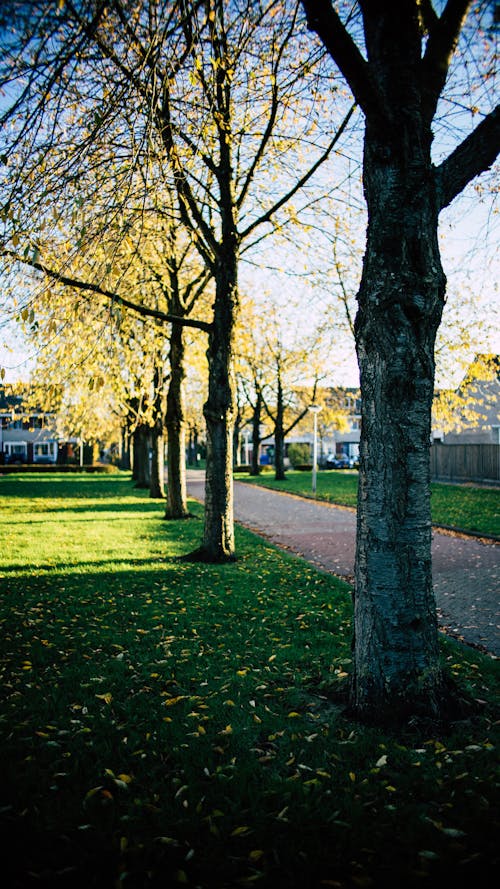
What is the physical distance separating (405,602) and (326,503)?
18301 mm

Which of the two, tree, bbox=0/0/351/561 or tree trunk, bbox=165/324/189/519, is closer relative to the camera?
tree, bbox=0/0/351/561

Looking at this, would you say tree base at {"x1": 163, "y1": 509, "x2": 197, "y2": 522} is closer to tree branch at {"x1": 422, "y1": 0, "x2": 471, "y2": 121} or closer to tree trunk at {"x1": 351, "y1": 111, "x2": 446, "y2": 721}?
tree trunk at {"x1": 351, "y1": 111, "x2": 446, "y2": 721}

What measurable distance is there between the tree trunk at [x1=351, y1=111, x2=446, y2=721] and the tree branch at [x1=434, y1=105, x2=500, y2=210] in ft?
0.55

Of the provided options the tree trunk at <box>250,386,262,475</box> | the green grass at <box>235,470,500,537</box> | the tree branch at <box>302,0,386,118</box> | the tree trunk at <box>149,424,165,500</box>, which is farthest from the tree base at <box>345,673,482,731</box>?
the tree trunk at <box>250,386,262,475</box>

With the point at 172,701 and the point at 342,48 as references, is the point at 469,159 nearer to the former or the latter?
the point at 342,48

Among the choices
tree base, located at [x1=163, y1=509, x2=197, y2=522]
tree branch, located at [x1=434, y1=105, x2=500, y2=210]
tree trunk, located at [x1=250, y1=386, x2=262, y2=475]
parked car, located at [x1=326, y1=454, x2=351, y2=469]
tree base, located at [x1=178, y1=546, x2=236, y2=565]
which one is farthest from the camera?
parked car, located at [x1=326, y1=454, x2=351, y2=469]

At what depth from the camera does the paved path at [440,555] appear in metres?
6.84

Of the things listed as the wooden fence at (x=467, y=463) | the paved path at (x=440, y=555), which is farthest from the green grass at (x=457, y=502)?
the wooden fence at (x=467, y=463)

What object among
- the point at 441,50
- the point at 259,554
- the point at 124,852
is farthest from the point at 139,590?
the point at 441,50

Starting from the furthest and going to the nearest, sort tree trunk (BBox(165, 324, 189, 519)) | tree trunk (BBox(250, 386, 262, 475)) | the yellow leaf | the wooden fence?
1. tree trunk (BBox(250, 386, 262, 475))
2. the wooden fence
3. tree trunk (BBox(165, 324, 189, 519))
4. the yellow leaf

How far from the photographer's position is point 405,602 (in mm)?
4086

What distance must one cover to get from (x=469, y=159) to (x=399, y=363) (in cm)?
167

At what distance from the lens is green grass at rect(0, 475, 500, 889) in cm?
280

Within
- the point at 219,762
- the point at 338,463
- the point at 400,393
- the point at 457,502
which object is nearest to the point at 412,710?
the point at 219,762
